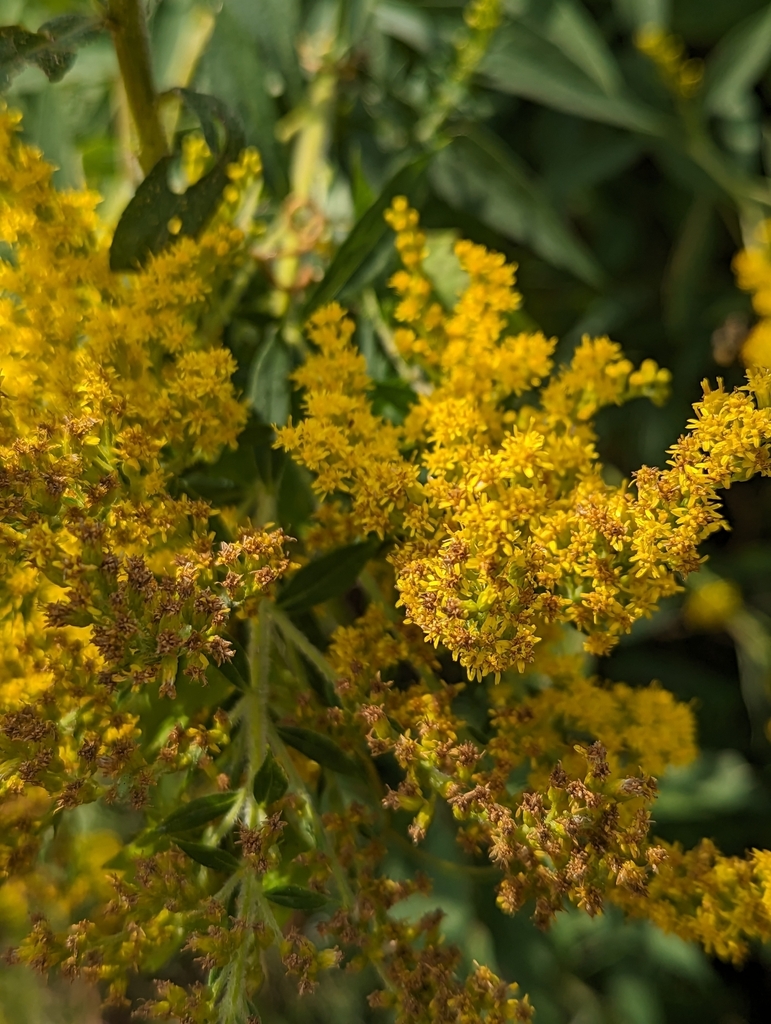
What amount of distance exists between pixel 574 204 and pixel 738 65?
41 centimetres

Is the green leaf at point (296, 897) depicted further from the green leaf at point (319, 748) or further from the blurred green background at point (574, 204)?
the blurred green background at point (574, 204)

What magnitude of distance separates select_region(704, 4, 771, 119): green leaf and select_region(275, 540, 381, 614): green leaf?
1.27 metres

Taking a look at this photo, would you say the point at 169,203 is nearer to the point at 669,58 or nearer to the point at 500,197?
the point at 500,197

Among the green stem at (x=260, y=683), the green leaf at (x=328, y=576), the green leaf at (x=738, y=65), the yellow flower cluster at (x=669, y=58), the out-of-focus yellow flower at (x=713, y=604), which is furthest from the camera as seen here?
the out-of-focus yellow flower at (x=713, y=604)

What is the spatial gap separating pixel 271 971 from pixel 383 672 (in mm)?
1211

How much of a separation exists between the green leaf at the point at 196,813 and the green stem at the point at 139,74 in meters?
0.78

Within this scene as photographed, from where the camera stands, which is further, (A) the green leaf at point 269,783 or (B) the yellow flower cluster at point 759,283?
(B) the yellow flower cluster at point 759,283

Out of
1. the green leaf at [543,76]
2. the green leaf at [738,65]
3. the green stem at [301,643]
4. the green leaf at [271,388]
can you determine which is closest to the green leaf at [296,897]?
the green stem at [301,643]

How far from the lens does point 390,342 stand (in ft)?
4.41

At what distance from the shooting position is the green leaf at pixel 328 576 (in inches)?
42.2

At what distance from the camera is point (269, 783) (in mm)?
912

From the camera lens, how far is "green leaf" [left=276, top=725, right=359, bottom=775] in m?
1.00

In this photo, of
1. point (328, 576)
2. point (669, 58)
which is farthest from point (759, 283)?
point (328, 576)

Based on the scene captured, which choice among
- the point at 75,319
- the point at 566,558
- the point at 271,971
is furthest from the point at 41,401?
the point at 271,971
